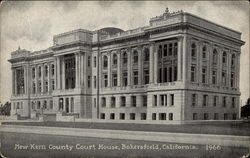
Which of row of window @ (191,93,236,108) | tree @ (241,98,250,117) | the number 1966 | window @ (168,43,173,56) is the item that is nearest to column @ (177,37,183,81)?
window @ (168,43,173,56)

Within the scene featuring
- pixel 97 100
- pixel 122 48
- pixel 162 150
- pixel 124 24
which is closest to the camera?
pixel 162 150

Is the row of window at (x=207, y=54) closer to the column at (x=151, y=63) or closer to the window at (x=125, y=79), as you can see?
the column at (x=151, y=63)

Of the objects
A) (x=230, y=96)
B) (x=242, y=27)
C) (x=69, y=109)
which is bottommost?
(x=69, y=109)

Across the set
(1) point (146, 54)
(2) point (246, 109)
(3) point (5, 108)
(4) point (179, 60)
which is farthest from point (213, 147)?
(1) point (146, 54)

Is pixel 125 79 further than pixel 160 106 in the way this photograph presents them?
Yes

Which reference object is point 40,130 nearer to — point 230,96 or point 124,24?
point 124,24

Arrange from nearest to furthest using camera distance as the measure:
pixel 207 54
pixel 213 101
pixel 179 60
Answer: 1. pixel 213 101
2. pixel 207 54
3. pixel 179 60

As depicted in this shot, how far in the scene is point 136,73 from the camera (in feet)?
76.6

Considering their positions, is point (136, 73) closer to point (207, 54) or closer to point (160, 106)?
point (160, 106)

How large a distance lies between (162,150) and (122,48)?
13595 millimetres

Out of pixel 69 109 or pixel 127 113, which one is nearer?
pixel 127 113

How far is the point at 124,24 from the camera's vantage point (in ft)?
39.8

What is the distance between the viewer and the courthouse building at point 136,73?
51.5 feet

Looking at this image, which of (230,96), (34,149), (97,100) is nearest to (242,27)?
(230,96)
